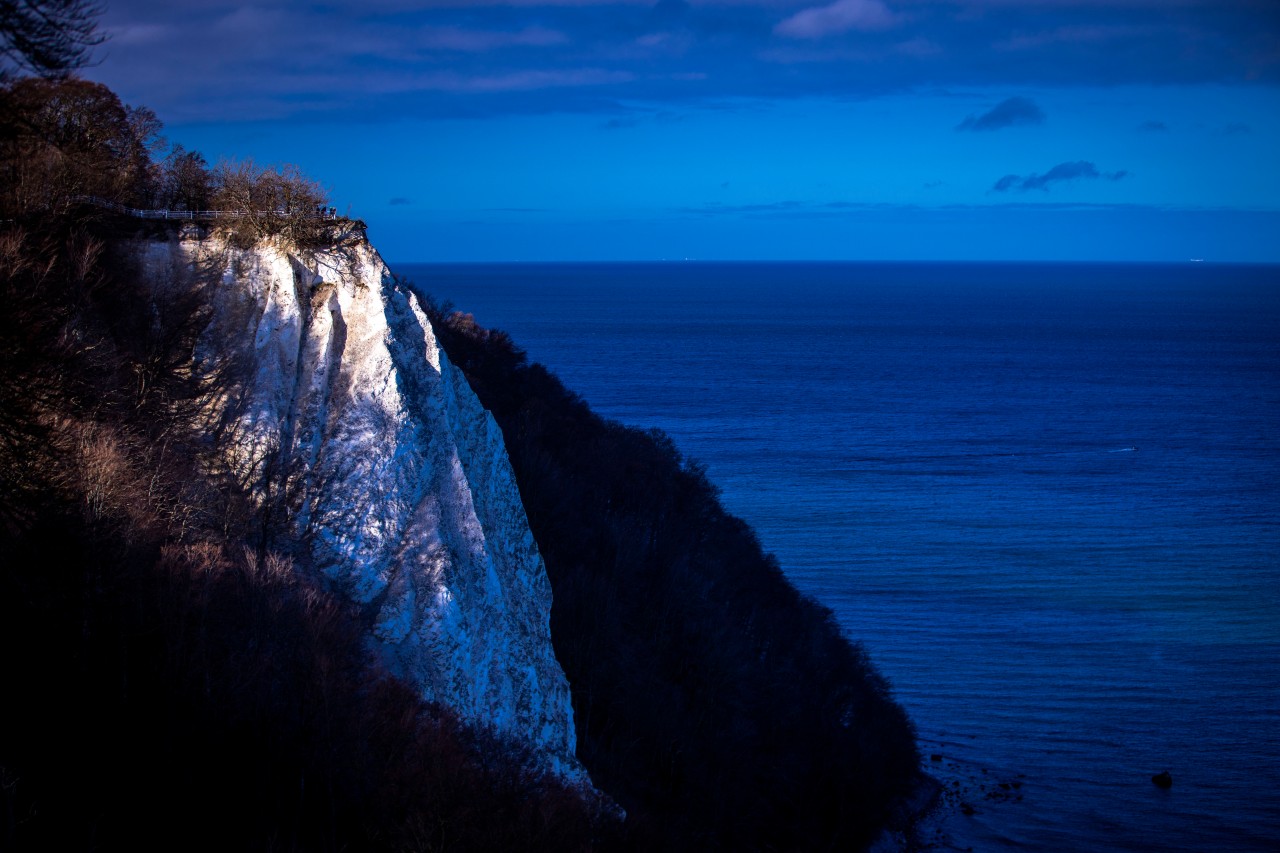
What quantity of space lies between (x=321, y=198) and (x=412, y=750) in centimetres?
1085

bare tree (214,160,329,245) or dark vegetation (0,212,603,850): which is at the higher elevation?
bare tree (214,160,329,245)

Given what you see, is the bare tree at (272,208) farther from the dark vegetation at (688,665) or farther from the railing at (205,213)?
the dark vegetation at (688,665)

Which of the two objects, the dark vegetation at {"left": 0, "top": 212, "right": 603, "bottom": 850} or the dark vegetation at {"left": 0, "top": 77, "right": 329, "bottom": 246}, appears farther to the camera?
the dark vegetation at {"left": 0, "top": 77, "right": 329, "bottom": 246}

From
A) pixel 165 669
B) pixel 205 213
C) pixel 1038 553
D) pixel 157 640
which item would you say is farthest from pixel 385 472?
pixel 1038 553

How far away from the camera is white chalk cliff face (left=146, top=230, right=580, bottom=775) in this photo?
18.2 metres

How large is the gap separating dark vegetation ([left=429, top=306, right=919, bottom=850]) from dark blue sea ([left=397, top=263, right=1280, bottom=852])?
3060mm

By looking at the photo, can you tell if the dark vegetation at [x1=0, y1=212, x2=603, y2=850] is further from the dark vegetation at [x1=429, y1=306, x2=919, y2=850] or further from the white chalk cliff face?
the dark vegetation at [x1=429, y1=306, x2=919, y2=850]

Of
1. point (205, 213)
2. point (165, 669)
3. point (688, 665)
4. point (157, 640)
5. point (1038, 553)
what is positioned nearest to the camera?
point (165, 669)

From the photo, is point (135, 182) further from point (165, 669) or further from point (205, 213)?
point (165, 669)

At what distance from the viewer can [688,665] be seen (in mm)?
30734

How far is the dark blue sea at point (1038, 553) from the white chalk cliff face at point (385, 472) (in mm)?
17023

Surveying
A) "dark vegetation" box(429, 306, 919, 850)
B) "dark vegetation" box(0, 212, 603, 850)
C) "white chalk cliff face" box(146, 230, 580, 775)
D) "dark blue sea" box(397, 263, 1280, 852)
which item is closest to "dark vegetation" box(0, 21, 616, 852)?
"dark vegetation" box(0, 212, 603, 850)

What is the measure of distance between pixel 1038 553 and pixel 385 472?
137ft

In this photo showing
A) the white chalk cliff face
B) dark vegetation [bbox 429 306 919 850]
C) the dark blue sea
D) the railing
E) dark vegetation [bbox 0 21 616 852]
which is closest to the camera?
dark vegetation [bbox 0 21 616 852]
